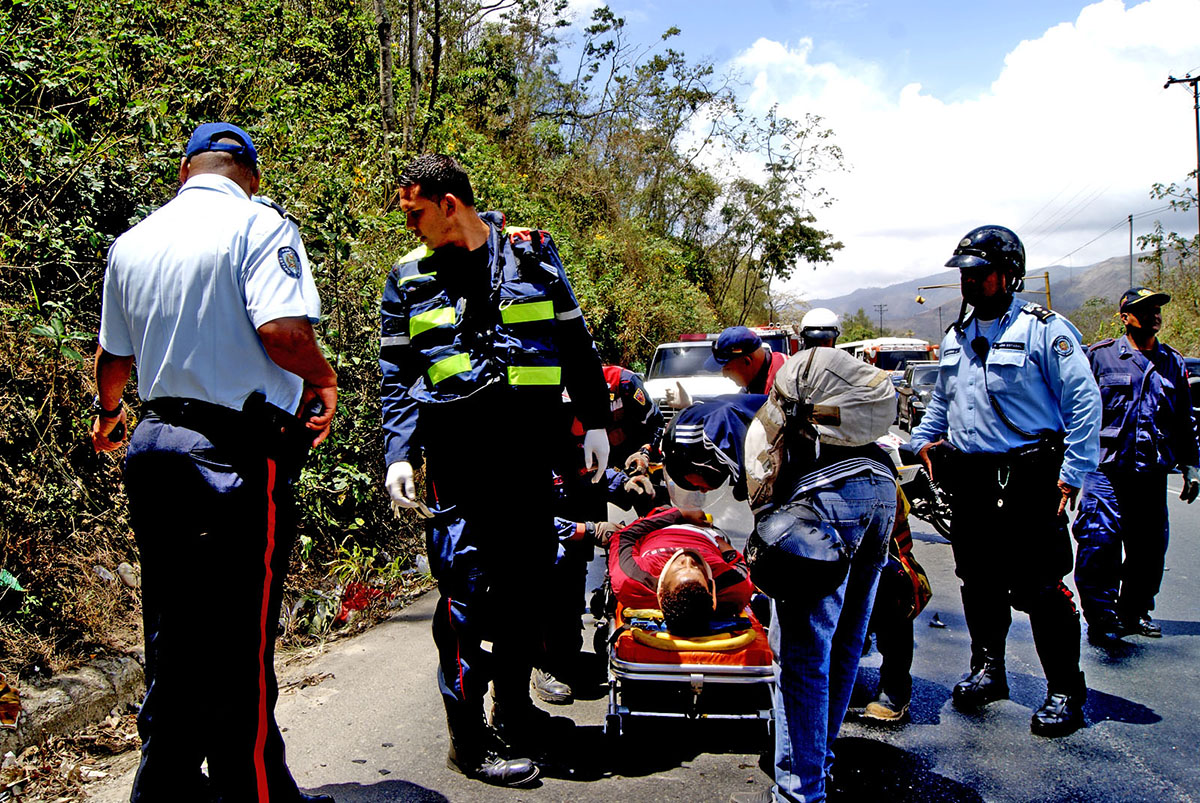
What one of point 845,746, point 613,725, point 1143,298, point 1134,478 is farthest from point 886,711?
point 1143,298

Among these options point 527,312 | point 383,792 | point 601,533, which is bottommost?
point 383,792

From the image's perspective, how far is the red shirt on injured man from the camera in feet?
11.7

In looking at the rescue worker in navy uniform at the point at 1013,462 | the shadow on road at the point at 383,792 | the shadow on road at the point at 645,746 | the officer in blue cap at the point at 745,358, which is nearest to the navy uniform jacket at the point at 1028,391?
the rescue worker in navy uniform at the point at 1013,462

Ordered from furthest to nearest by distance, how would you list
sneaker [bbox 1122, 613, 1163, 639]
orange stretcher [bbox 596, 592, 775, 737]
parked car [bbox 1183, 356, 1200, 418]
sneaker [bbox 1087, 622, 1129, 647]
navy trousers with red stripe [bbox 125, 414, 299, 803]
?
parked car [bbox 1183, 356, 1200, 418] → sneaker [bbox 1122, 613, 1163, 639] → sneaker [bbox 1087, 622, 1129, 647] → orange stretcher [bbox 596, 592, 775, 737] → navy trousers with red stripe [bbox 125, 414, 299, 803]

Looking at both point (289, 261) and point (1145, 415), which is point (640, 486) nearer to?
point (289, 261)

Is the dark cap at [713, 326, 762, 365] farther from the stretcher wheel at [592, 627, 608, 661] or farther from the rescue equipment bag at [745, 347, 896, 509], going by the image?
the stretcher wheel at [592, 627, 608, 661]

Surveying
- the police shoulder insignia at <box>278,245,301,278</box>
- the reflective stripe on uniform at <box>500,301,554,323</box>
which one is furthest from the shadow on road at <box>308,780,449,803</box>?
the police shoulder insignia at <box>278,245,301,278</box>

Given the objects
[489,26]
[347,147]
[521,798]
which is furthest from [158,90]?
[489,26]

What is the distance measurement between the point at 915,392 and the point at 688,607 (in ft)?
58.1

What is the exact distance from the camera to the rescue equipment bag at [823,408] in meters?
2.72

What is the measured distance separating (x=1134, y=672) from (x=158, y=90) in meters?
6.57

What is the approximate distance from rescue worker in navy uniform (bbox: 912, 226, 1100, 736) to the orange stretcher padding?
1251 mm

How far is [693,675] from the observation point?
3.31m

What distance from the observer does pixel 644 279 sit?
2441 cm
